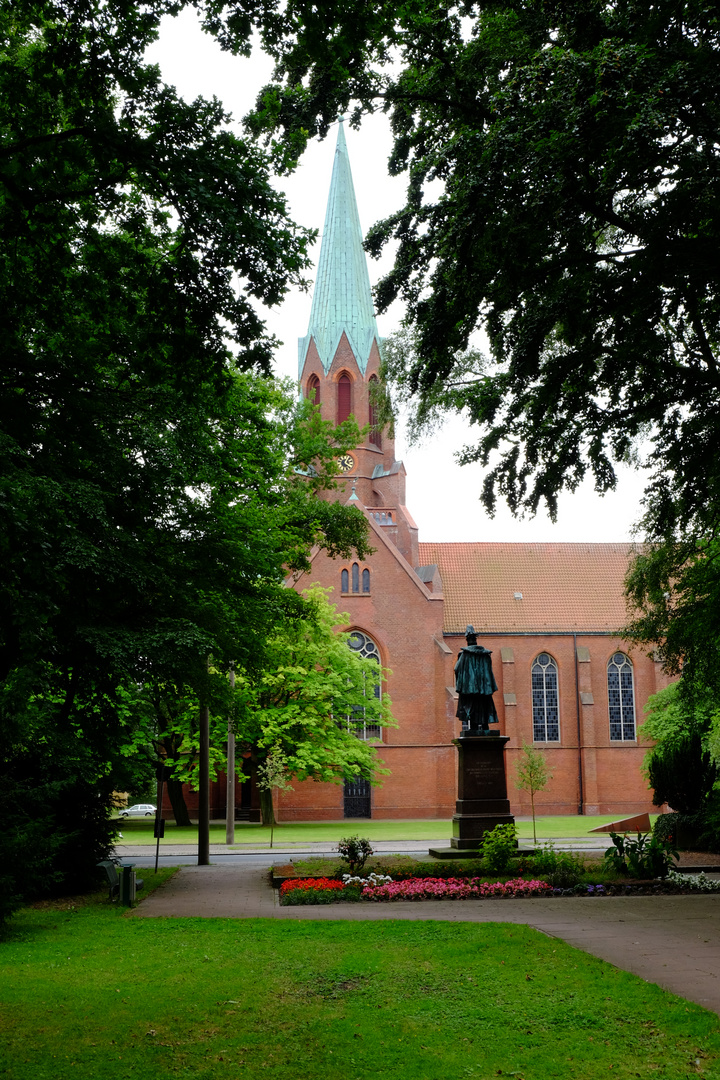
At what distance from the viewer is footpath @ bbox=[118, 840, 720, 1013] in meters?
7.90

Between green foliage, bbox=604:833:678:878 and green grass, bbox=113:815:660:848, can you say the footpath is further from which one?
green grass, bbox=113:815:660:848

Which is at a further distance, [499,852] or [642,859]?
[499,852]

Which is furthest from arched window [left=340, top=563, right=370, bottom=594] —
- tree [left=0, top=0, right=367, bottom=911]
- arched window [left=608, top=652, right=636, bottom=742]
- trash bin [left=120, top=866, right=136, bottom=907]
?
tree [left=0, top=0, right=367, bottom=911]

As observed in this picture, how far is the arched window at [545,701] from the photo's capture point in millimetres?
40750

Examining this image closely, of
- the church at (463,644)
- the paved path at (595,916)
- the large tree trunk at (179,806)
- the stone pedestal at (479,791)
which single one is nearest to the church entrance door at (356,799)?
the church at (463,644)

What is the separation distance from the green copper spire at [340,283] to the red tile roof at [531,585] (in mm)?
11222

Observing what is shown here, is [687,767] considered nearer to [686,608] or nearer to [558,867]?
[686,608]

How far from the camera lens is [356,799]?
125 ft

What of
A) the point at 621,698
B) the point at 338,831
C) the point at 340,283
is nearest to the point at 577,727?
the point at 621,698

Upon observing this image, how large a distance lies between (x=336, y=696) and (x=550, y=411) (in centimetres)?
2203

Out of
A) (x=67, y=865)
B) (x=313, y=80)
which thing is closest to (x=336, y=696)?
(x=67, y=865)

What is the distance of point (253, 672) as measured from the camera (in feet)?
54.5

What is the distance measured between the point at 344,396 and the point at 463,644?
14.8 meters

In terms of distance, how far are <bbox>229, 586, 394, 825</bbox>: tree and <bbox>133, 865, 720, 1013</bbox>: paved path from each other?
50.6ft
